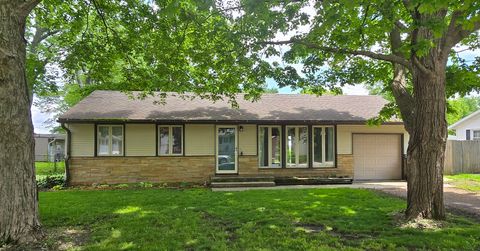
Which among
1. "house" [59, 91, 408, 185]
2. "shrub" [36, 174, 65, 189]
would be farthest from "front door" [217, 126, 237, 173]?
"shrub" [36, 174, 65, 189]

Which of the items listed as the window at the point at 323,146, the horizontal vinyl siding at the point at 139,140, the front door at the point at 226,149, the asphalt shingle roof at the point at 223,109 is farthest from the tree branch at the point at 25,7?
the window at the point at 323,146

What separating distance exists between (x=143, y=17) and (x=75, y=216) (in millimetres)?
5454

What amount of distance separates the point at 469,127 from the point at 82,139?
27.2 m

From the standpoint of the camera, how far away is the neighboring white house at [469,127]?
2603cm

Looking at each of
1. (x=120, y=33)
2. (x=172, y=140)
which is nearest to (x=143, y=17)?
(x=120, y=33)

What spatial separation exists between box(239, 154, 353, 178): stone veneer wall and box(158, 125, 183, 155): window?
2617 mm

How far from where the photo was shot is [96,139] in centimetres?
1364

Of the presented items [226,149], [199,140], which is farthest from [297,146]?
[199,140]

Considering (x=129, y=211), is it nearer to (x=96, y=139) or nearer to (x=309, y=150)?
(x=96, y=139)

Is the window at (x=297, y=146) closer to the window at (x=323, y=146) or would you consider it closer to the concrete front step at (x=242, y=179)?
the window at (x=323, y=146)

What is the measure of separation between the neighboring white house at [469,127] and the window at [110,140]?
Answer: 25290 millimetres

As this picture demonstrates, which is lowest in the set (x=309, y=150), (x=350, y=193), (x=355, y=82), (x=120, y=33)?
(x=350, y=193)

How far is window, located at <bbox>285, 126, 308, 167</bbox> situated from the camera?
579 inches

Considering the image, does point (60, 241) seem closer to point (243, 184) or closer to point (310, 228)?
point (310, 228)
